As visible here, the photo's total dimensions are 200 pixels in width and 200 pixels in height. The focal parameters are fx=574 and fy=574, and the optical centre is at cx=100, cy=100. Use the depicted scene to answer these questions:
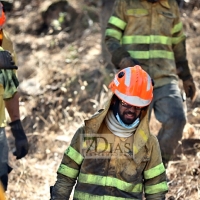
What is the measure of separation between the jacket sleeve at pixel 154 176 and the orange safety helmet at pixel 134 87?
0.29 metres

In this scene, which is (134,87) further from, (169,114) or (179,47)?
(179,47)

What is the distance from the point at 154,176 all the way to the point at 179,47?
2257mm

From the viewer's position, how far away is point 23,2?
12.4 metres

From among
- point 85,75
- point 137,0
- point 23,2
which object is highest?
point 137,0

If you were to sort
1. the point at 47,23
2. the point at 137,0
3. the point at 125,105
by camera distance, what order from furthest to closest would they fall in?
the point at 47,23, the point at 137,0, the point at 125,105

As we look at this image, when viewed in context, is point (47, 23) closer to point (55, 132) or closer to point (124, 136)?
point (55, 132)

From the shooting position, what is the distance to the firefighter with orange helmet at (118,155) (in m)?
4.01

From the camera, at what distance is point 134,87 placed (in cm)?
400

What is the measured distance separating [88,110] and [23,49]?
9.59 ft

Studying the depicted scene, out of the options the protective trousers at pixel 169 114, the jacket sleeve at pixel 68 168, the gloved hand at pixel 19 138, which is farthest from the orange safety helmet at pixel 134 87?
the protective trousers at pixel 169 114

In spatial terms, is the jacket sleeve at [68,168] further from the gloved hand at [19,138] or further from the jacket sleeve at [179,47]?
the jacket sleeve at [179,47]

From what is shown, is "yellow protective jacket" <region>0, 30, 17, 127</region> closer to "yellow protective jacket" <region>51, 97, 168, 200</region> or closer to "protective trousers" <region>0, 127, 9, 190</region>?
"protective trousers" <region>0, 127, 9, 190</region>

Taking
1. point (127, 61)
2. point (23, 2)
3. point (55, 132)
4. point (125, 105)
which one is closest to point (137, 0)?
point (127, 61)

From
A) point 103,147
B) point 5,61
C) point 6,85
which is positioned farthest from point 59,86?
point 103,147
